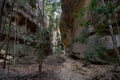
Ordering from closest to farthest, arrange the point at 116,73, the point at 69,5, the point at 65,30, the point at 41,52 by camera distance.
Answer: the point at 116,73, the point at 41,52, the point at 69,5, the point at 65,30

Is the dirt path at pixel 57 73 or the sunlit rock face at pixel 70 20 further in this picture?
the sunlit rock face at pixel 70 20

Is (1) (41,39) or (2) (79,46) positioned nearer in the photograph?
(1) (41,39)

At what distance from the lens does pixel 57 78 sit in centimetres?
774

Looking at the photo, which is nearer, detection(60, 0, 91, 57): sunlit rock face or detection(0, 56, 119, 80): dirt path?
detection(0, 56, 119, 80): dirt path

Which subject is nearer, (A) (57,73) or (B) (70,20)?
(A) (57,73)

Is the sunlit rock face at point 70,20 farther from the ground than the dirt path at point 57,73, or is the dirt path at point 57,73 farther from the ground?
the sunlit rock face at point 70,20

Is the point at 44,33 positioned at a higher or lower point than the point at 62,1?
lower

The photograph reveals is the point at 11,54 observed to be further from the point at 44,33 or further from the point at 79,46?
the point at 79,46

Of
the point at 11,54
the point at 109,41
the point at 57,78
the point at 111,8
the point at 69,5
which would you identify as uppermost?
the point at 69,5

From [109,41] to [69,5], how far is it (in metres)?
9.31

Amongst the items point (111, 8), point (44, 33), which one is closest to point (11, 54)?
point (44, 33)

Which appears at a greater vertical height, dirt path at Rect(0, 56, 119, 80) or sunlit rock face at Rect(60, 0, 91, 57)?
sunlit rock face at Rect(60, 0, 91, 57)

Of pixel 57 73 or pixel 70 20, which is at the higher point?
pixel 70 20

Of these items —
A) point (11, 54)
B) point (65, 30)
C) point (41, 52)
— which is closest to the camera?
point (41, 52)
